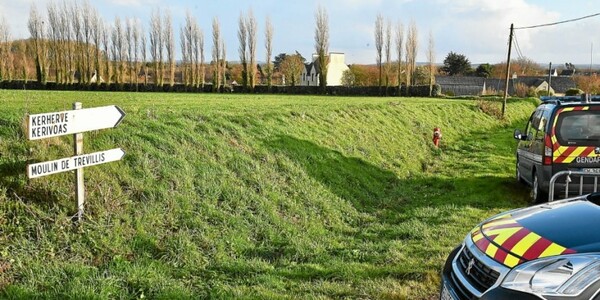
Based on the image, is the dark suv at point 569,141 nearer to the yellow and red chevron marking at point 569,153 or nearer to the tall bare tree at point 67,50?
the yellow and red chevron marking at point 569,153

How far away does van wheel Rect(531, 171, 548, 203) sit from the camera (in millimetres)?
8742

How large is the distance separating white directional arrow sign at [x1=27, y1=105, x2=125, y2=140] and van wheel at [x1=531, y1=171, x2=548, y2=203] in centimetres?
723

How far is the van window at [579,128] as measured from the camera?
8227mm

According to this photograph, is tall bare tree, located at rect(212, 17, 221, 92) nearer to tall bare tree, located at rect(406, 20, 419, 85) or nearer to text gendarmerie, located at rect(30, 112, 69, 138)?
tall bare tree, located at rect(406, 20, 419, 85)

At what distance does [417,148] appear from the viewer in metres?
15.8

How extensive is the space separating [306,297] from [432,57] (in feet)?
171

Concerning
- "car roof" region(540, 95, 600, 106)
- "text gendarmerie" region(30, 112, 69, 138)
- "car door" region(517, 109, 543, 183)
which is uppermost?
"car roof" region(540, 95, 600, 106)

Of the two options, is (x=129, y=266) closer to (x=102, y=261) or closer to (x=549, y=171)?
(x=102, y=261)

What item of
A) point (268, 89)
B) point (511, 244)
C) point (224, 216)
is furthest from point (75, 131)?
point (268, 89)

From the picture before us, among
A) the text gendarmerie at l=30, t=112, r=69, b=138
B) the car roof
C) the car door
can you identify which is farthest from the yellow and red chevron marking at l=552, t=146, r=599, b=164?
the text gendarmerie at l=30, t=112, r=69, b=138

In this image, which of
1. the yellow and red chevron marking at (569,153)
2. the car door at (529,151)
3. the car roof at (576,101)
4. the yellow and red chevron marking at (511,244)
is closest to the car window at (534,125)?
the car door at (529,151)

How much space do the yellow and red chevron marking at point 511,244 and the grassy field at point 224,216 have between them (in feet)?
4.52

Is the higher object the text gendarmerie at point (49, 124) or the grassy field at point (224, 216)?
the text gendarmerie at point (49, 124)

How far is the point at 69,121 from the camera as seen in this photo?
5.39 metres
